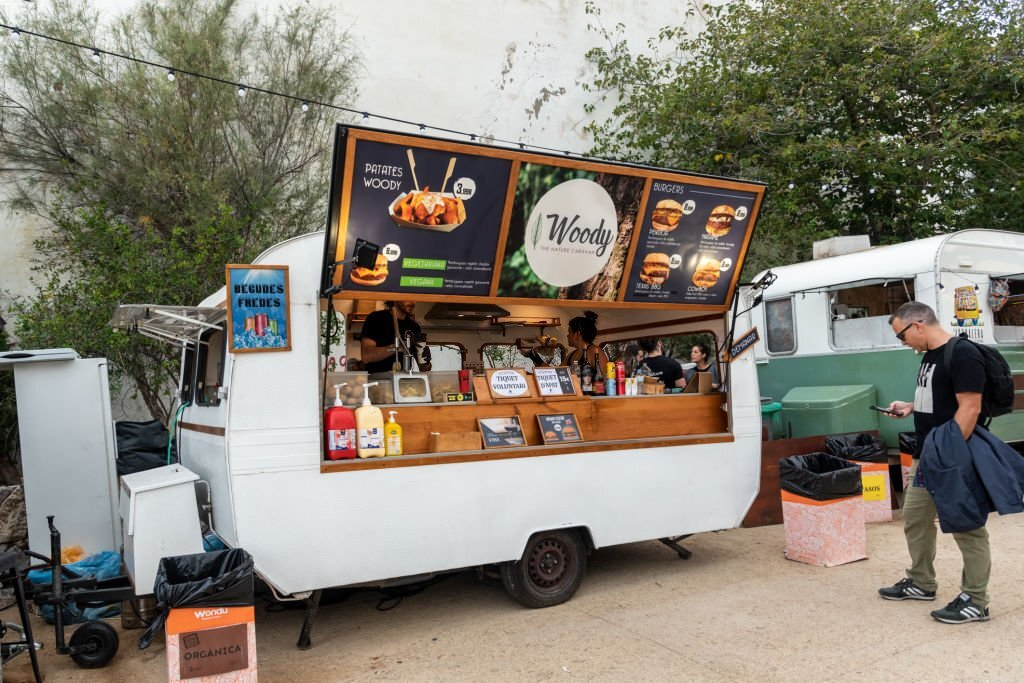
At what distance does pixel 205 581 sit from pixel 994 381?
4509 mm

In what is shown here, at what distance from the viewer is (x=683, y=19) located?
54.6 ft

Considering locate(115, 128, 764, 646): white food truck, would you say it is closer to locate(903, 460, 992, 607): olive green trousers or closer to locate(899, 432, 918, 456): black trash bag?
locate(903, 460, 992, 607): olive green trousers

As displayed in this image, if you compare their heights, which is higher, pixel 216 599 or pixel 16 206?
pixel 16 206

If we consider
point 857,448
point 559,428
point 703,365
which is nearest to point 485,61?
point 703,365

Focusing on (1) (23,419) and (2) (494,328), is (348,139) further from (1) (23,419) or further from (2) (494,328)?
(2) (494,328)

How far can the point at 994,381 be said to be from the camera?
456 centimetres

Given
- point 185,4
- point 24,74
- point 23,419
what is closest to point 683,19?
point 185,4

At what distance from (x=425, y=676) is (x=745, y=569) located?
3.06 metres

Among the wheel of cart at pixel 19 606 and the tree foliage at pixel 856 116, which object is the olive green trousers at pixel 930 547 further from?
the tree foliage at pixel 856 116

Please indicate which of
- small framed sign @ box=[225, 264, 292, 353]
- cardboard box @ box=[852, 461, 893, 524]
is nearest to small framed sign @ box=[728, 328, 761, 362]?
cardboard box @ box=[852, 461, 893, 524]

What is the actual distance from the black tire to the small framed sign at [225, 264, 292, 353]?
1.79m

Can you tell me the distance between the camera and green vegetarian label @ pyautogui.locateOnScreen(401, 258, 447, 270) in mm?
4829

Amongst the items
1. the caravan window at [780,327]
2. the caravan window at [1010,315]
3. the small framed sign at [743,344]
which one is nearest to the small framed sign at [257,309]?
the small framed sign at [743,344]

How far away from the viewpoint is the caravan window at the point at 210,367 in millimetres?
4968
